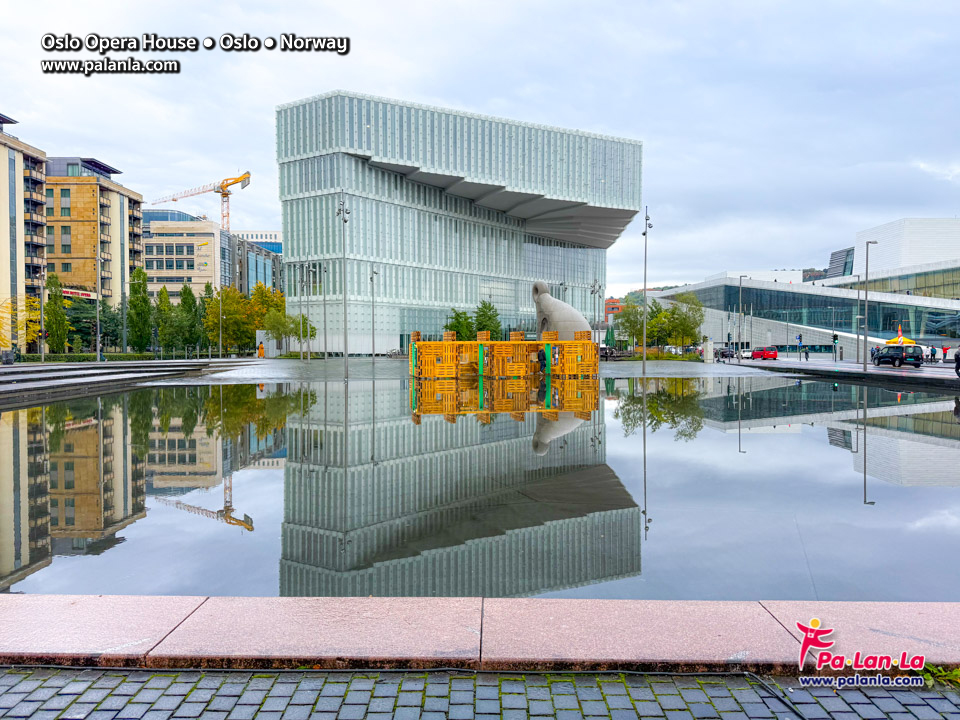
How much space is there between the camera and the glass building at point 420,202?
2844 inches

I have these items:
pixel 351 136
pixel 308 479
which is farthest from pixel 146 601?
pixel 351 136

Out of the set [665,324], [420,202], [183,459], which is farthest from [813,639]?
[420,202]

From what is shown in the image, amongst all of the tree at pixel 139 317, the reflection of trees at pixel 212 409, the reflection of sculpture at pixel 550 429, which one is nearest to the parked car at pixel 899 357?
the reflection of sculpture at pixel 550 429

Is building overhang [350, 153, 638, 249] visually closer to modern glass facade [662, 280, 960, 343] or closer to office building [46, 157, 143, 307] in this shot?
modern glass facade [662, 280, 960, 343]

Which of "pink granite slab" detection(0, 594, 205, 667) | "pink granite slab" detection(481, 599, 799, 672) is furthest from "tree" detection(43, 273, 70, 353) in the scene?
"pink granite slab" detection(481, 599, 799, 672)

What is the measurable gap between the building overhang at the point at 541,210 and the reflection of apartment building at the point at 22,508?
6506 cm

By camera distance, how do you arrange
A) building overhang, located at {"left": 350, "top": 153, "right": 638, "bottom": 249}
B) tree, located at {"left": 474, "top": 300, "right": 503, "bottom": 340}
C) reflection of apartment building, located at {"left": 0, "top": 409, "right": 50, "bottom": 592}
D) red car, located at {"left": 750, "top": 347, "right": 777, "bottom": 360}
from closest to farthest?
reflection of apartment building, located at {"left": 0, "top": 409, "right": 50, "bottom": 592}
red car, located at {"left": 750, "top": 347, "right": 777, "bottom": 360}
tree, located at {"left": 474, "top": 300, "right": 503, "bottom": 340}
building overhang, located at {"left": 350, "top": 153, "right": 638, "bottom": 249}

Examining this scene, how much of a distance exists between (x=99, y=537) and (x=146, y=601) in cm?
239

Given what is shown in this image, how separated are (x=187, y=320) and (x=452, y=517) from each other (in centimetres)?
5856

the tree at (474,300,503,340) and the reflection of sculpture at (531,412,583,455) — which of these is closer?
the reflection of sculpture at (531,412,583,455)

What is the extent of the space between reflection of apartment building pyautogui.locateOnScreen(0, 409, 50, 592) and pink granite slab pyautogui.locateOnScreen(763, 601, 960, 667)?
5.51 m

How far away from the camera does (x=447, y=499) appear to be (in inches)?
292

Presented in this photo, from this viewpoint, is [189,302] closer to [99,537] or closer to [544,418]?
[544,418]

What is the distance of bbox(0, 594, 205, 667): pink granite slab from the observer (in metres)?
3.60
